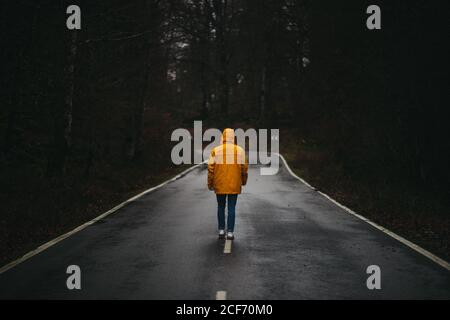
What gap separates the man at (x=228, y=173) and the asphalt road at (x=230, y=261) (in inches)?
26.9

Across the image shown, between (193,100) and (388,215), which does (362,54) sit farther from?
(193,100)

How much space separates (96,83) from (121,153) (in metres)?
10.4

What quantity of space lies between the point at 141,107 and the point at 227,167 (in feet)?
63.8

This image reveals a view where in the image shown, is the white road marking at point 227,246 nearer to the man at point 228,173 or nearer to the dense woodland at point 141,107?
the man at point 228,173

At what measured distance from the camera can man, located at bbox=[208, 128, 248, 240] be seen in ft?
34.5

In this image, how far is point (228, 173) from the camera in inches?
415

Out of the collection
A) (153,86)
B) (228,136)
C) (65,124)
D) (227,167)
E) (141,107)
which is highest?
(153,86)

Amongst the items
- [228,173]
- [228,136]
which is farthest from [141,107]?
[228,173]

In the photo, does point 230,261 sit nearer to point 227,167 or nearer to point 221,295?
point 221,295

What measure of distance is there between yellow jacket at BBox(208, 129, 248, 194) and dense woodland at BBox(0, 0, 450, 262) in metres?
3.76

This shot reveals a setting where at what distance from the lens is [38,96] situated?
18703mm

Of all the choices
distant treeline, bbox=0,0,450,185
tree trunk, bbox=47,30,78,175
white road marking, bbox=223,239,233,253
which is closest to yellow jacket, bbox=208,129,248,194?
white road marking, bbox=223,239,233,253

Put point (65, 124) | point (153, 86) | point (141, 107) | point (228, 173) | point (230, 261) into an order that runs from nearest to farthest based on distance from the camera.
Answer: point (230, 261) → point (228, 173) → point (65, 124) → point (141, 107) → point (153, 86)

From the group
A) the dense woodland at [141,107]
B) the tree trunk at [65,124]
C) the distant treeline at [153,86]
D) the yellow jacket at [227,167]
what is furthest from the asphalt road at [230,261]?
the distant treeline at [153,86]
